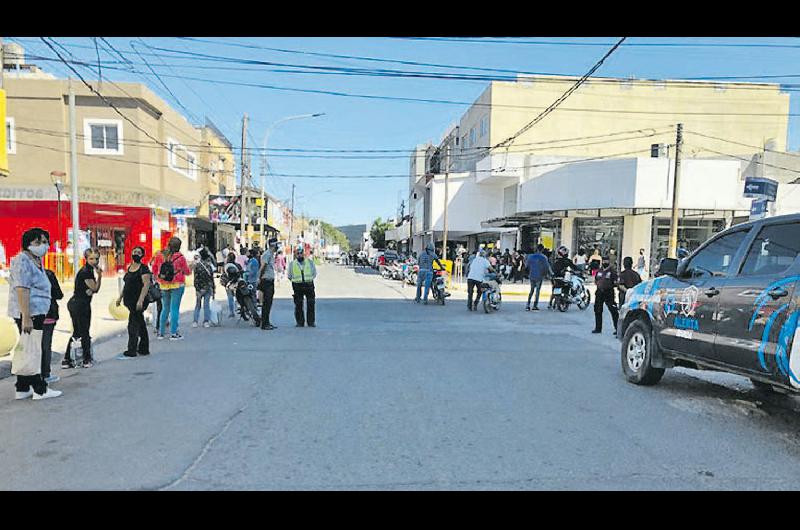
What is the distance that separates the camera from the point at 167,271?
9266 mm

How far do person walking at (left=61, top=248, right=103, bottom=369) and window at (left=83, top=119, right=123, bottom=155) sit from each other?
64.9 ft

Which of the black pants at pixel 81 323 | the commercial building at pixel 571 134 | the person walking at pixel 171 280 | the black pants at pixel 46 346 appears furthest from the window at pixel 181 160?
the black pants at pixel 46 346

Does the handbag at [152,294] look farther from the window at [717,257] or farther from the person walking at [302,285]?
the window at [717,257]

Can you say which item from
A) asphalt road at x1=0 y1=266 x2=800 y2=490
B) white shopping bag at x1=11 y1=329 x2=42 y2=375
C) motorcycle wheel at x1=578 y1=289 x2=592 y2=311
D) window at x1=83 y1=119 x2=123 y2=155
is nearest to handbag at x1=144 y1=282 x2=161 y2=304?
asphalt road at x1=0 y1=266 x2=800 y2=490

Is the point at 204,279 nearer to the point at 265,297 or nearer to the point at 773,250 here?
the point at 265,297

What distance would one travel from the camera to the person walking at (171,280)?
30.4ft

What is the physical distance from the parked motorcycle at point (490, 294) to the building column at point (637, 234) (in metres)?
15.1

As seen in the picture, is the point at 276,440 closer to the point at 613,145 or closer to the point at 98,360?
the point at 98,360

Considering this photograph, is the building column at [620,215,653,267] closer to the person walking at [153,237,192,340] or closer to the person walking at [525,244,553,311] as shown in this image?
the person walking at [525,244,553,311]

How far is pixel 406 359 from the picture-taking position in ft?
25.5

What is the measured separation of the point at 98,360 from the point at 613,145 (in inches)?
1607

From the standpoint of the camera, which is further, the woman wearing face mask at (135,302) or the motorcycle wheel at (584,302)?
the motorcycle wheel at (584,302)

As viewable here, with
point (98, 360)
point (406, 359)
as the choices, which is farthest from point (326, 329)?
point (98, 360)
